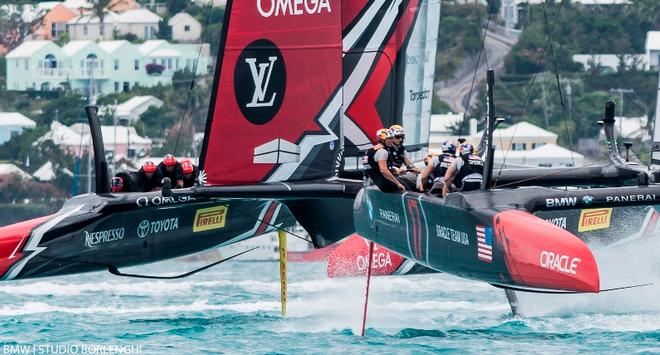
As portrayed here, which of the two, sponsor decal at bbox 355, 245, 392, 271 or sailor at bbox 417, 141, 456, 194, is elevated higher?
sailor at bbox 417, 141, 456, 194

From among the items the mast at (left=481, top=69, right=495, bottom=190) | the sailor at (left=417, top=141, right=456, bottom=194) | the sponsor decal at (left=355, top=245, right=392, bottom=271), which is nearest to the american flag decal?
the mast at (left=481, top=69, right=495, bottom=190)

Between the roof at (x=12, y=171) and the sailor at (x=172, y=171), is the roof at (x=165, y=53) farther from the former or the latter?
the sailor at (x=172, y=171)

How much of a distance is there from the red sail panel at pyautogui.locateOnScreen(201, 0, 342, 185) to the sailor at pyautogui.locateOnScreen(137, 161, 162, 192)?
63 cm

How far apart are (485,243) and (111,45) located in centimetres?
5070

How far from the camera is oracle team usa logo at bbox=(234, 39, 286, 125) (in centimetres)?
1348

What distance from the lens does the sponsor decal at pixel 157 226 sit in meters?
13.9

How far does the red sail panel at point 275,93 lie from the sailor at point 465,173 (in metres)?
1.69

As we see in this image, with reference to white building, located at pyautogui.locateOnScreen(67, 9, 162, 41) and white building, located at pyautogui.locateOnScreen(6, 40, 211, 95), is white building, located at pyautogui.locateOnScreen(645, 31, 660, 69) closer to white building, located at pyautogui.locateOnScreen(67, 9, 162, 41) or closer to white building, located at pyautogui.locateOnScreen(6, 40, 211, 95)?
white building, located at pyautogui.locateOnScreen(6, 40, 211, 95)

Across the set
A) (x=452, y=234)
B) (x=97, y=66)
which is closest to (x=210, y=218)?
(x=452, y=234)

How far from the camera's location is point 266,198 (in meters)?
13.2

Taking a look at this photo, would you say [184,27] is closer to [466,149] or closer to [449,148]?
[449,148]

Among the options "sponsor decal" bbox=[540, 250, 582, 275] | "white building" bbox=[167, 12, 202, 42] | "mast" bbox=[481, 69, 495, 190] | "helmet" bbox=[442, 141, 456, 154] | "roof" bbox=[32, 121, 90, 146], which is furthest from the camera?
"white building" bbox=[167, 12, 202, 42]

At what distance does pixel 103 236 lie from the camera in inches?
537

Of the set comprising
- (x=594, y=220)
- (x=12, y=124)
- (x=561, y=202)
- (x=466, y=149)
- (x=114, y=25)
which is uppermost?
(x=466, y=149)
